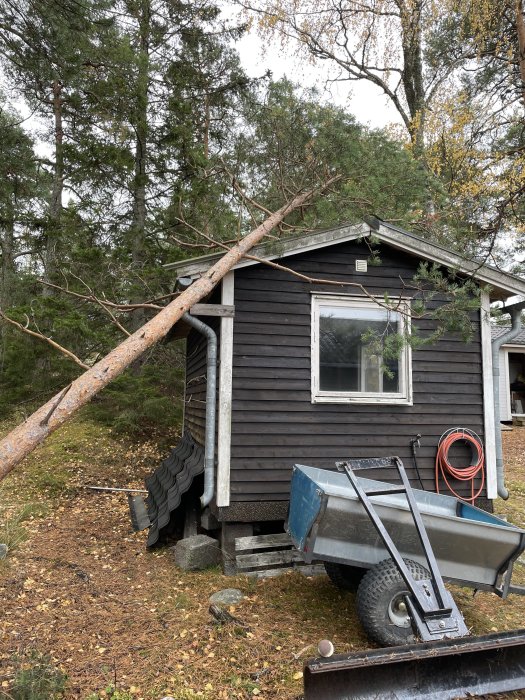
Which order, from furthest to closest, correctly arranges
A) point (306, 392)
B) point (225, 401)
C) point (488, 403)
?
point (488, 403), point (306, 392), point (225, 401)

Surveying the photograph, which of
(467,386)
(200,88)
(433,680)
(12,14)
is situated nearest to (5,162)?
(12,14)

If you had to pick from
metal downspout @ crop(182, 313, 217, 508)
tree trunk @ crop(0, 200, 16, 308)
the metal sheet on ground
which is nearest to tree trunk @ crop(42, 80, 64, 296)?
tree trunk @ crop(0, 200, 16, 308)

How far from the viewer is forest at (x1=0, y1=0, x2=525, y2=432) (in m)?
8.50

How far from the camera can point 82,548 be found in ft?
18.1

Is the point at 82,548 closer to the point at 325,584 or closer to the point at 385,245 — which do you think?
the point at 325,584

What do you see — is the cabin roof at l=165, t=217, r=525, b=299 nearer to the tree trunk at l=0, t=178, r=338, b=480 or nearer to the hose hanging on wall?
the tree trunk at l=0, t=178, r=338, b=480

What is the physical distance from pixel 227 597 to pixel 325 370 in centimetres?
249

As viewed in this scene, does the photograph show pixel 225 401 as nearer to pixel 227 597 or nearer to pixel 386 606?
pixel 227 597

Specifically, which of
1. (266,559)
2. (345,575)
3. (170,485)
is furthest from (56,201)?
(345,575)

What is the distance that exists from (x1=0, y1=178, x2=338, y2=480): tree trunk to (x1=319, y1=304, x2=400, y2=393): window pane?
129 centimetres

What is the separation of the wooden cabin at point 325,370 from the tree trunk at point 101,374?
0.22m

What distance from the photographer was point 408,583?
306cm

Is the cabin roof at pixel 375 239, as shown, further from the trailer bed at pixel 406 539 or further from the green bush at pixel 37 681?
the green bush at pixel 37 681

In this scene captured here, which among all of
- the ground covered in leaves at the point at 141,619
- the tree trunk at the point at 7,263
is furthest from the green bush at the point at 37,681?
the tree trunk at the point at 7,263
